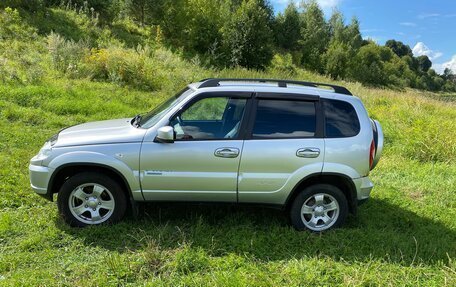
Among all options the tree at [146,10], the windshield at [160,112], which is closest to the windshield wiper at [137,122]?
the windshield at [160,112]

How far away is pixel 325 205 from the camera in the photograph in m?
4.76

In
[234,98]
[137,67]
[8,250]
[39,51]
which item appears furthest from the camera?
[39,51]

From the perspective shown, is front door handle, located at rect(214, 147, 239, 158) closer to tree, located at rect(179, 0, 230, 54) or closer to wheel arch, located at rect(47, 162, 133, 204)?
wheel arch, located at rect(47, 162, 133, 204)

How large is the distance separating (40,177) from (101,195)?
0.70 meters

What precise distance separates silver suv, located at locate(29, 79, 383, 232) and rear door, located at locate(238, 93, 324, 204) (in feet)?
0.04

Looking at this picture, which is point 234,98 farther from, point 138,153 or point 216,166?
point 138,153

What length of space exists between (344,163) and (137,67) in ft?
33.8

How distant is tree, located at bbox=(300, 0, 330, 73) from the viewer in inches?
1879

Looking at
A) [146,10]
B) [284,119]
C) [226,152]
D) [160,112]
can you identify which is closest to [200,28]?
[146,10]

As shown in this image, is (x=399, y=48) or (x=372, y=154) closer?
(x=372, y=154)

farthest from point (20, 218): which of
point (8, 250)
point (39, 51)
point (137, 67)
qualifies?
point (39, 51)

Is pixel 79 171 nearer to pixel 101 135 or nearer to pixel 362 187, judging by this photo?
pixel 101 135

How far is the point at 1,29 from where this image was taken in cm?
1578

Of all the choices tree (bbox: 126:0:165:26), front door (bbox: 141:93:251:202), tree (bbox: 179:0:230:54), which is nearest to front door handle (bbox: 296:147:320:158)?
front door (bbox: 141:93:251:202)
